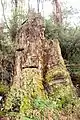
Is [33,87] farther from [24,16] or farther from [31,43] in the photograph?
[24,16]

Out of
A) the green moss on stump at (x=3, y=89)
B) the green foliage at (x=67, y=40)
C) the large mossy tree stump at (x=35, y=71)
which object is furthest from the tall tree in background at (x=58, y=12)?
the green moss on stump at (x=3, y=89)

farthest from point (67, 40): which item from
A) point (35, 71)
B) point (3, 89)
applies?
point (35, 71)

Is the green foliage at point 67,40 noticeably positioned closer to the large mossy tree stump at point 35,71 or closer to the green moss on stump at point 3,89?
the large mossy tree stump at point 35,71

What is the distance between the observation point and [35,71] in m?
8.23

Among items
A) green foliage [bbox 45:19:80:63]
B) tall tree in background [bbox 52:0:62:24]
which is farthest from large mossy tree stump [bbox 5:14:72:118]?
tall tree in background [bbox 52:0:62:24]

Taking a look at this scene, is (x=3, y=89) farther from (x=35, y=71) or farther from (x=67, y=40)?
(x=67, y=40)

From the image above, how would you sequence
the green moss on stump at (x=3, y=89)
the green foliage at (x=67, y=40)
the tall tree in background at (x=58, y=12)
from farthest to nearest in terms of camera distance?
the tall tree in background at (x=58, y=12)
the green foliage at (x=67, y=40)
the green moss on stump at (x=3, y=89)

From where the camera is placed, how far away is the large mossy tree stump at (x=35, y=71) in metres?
7.65

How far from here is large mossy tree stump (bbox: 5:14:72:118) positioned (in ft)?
25.1

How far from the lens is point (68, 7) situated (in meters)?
15.0

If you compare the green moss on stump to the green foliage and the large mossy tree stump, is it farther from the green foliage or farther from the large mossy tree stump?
the green foliage

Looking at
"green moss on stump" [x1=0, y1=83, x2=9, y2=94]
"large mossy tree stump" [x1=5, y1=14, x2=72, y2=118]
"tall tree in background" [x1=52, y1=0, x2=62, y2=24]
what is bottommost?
"green moss on stump" [x1=0, y1=83, x2=9, y2=94]

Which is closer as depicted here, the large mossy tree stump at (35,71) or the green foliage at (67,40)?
the large mossy tree stump at (35,71)

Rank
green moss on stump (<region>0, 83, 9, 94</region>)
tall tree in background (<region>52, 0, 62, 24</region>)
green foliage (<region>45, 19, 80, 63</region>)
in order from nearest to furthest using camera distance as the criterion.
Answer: green moss on stump (<region>0, 83, 9, 94</region>), green foliage (<region>45, 19, 80, 63</region>), tall tree in background (<region>52, 0, 62, 24</region>)
